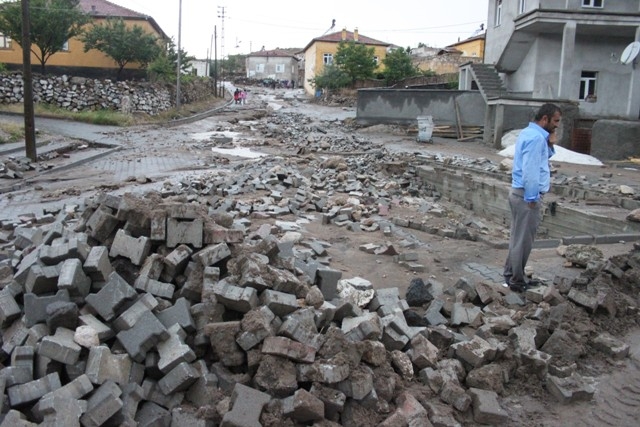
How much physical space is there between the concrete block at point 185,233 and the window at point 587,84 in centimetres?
2388

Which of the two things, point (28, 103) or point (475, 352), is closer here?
point (475, 352)

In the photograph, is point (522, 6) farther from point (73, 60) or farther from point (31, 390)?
point (31, 390)

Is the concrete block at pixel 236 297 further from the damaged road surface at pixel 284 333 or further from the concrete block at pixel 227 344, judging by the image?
the concrete block at pixel 227 344

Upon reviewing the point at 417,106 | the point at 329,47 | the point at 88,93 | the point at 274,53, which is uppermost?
the point at 274,53

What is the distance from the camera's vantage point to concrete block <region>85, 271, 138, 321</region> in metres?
3.94

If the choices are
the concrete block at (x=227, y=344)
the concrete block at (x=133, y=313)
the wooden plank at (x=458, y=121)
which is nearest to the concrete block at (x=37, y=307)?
the concrete block at (x=133, y=313)

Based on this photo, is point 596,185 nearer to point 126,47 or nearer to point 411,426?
point 411,426

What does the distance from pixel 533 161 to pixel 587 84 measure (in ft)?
72.9

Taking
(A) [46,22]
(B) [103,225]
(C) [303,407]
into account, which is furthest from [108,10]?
(C) [303,407]

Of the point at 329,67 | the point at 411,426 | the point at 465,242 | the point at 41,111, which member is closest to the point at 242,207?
the point at 465,242

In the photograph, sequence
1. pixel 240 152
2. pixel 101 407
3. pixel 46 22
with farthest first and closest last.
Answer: pixel 46 22 < pixel 240 152 < pixel 101 407

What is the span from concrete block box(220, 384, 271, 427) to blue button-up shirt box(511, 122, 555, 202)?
11.0ft

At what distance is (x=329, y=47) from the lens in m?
60.0

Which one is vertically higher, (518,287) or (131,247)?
(131,247)
